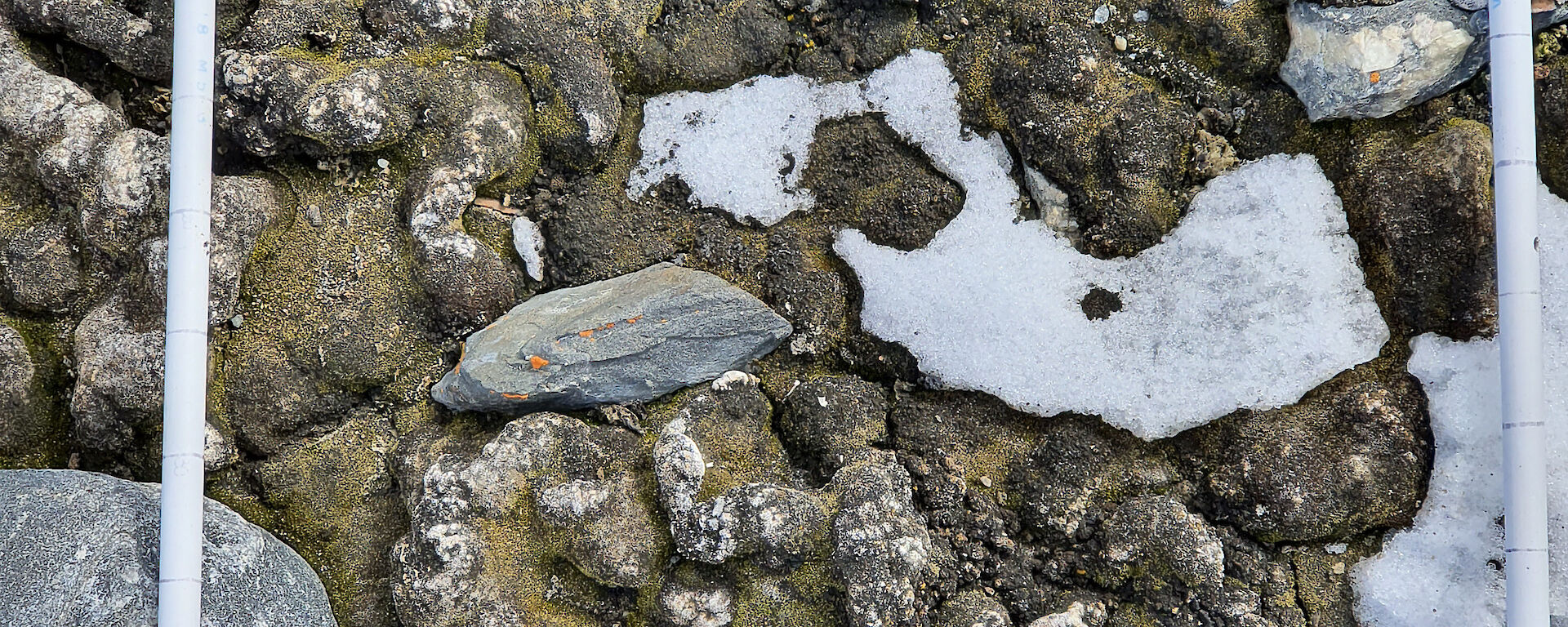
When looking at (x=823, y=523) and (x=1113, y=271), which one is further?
(x=1113, y=271)

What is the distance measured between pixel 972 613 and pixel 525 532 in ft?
4.57

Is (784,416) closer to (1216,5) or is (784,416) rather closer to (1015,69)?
(1015,69)

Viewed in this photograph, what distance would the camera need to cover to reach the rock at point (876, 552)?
8.70 feet

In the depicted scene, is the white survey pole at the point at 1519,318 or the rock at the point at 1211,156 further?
the rock at the point at 1211,156

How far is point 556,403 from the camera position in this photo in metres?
2.90

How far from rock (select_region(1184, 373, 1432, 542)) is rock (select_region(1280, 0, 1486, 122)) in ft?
2.87

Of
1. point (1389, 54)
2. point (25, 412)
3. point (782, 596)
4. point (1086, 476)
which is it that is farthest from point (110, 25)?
point (1389, 54)

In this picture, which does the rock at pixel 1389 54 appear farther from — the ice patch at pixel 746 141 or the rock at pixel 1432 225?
the ice patch at pixel 746 141

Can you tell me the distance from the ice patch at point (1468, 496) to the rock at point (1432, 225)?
0.38 feet

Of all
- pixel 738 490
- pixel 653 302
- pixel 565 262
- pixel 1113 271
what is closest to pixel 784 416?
pixel 738 490

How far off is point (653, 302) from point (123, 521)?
68.2 inches

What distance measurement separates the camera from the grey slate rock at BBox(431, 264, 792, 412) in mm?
2828

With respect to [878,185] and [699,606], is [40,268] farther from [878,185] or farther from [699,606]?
[878,185]

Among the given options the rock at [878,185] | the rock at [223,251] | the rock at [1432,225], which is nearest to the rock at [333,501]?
the rock at [223,251]
